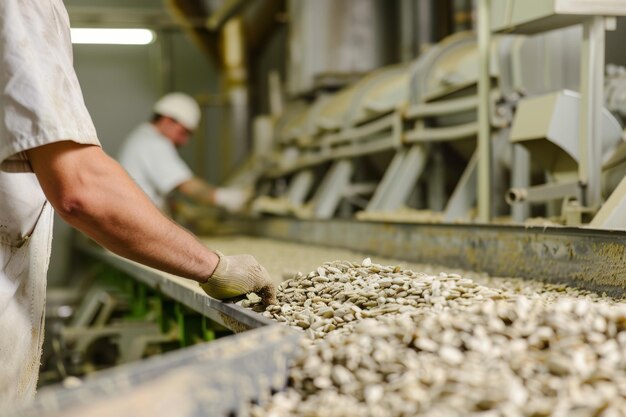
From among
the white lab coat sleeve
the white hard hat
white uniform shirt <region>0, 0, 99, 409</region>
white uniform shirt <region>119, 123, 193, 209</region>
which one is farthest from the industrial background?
the white hard hat

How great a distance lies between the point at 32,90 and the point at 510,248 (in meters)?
1.63

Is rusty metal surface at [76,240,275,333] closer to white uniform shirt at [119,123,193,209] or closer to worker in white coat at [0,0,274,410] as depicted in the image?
worker in white coat at [0,0,274,410]

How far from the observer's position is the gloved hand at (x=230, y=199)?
5922mm

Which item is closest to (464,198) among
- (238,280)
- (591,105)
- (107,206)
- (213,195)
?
(591,105)

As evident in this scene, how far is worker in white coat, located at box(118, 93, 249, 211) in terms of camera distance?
575cm

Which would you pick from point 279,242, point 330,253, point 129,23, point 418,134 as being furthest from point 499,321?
point 129,23

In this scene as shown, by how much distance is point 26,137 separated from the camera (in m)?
1.50

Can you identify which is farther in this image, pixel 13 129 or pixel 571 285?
pixel 571 285

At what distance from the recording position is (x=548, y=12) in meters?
2.65

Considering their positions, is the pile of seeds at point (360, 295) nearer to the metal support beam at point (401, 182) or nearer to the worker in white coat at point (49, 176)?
the worker in white coat at point (49, 176)

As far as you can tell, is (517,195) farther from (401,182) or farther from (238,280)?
(401,182)

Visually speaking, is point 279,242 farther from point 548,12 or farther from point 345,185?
point 548,12

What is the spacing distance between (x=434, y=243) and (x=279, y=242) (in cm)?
223

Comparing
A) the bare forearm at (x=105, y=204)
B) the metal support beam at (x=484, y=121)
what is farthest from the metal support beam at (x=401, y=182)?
the bare forearm at (x=105, y=204)
